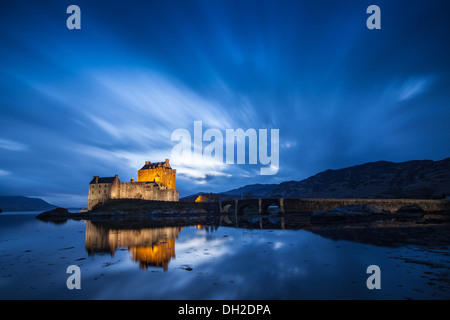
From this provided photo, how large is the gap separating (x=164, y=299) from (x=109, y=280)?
141 inches

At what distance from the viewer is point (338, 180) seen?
7411 inches

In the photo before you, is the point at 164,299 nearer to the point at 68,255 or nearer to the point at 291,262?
the point at 291,262

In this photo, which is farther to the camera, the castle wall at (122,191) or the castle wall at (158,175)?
the castle wall at (158,175)

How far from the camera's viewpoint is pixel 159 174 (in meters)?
81.0

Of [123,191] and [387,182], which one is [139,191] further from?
[387,182]

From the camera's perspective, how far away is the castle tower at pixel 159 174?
81.1 metres

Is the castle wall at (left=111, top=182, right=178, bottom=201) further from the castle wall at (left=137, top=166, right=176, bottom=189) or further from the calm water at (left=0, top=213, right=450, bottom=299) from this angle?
the calm water at (left=0, top=213, right=450, bottom=299)

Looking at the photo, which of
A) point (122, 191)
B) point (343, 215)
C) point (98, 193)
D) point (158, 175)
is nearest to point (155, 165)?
point (158, 175)

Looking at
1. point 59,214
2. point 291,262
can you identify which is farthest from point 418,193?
point 59,214

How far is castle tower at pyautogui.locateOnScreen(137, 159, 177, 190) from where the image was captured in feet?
266

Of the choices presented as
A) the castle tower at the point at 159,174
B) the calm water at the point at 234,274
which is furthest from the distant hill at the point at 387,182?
the calm water at the point at 234,274

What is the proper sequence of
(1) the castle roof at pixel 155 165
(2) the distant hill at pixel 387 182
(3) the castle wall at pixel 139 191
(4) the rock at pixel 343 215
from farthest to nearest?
(2) the distant hill at pixel 387 182 < (1) the castle roof at pixel 155 165 < (3) the castle wall at pixel 139 191 < (4) the rock at pixel 343 215

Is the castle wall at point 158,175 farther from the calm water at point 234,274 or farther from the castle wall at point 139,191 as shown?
the calm water at point 234,274
